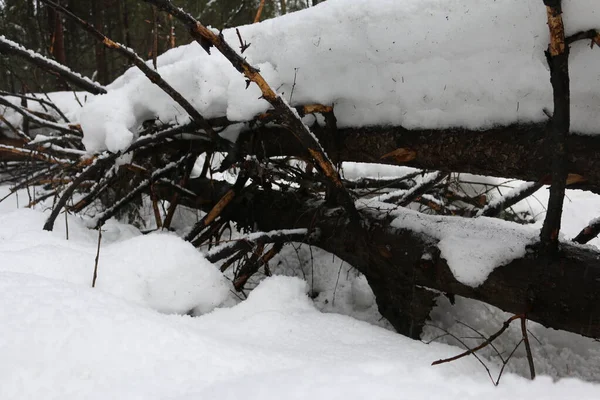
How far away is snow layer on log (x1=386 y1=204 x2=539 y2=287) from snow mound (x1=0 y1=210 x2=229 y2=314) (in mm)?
837

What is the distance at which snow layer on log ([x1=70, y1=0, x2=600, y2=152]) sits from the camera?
1.15m

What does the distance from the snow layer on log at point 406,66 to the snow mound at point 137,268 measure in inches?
20.6

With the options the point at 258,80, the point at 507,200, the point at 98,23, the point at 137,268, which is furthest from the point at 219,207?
the point at 98,23

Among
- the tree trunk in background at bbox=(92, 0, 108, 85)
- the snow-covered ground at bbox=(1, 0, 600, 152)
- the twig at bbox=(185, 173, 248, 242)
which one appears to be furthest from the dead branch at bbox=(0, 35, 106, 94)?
the tree trunk in background at bbox=(92, 0, 108, 85)

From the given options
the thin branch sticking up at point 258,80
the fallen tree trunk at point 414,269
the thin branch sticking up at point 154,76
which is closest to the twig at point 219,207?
the fallen tree trunk at point 414,269

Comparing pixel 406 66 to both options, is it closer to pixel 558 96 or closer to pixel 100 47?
pixel 558 96

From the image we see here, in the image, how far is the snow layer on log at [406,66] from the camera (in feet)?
3.76

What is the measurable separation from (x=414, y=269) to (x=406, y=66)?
0.71 m

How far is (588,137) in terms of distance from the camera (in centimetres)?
116

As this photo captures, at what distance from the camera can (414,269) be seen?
1521 mm

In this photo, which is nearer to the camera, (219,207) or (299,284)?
(299,284)

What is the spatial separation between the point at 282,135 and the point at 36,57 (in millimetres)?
1460

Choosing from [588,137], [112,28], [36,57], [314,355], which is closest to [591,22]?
[588,137]

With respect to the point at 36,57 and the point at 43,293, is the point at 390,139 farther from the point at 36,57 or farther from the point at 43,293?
the point at 36,57
